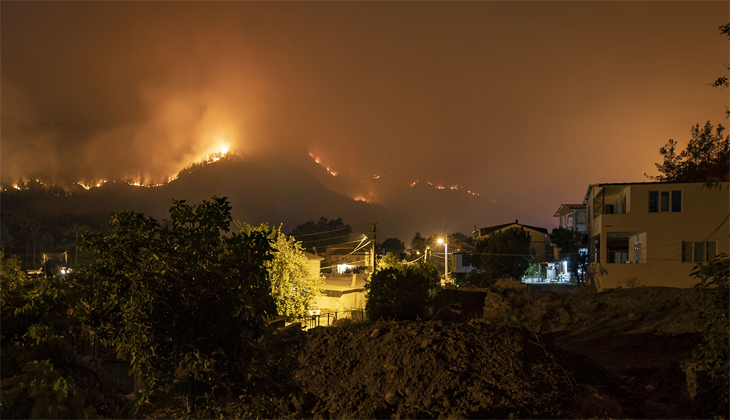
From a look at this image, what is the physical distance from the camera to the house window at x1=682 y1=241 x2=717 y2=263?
27016mm

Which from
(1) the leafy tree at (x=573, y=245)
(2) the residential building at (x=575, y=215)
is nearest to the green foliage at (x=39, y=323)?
(1) the leafy tree at (x=573, y=245)

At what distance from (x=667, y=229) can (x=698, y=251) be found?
88.3 inches

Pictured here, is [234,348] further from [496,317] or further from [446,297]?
[446,297]

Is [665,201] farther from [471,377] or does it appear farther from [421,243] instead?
[421,243]

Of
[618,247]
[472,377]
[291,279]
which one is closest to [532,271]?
[618,247]

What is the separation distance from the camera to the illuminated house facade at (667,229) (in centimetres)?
2689

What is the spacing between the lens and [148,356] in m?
4.61

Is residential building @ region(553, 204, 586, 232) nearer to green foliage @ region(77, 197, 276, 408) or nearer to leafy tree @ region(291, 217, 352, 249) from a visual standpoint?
green foliage @ region(77, 197, 276, 408)

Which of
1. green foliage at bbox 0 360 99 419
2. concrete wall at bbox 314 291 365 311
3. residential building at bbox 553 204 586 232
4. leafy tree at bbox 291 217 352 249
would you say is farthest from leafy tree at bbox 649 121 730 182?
leafy tree at bbox 291 217 352 249

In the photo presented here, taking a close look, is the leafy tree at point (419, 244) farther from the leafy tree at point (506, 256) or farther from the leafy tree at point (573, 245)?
the leafy tree at point (573, 245)

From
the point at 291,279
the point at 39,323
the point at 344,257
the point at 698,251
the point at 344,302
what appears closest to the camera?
the point at 39,323

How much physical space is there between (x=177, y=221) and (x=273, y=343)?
1.79 meters

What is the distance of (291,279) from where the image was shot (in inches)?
930

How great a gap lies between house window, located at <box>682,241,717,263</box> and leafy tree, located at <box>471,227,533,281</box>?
1302cm
